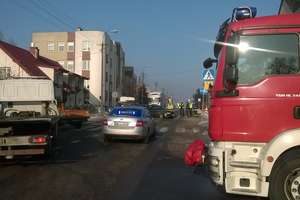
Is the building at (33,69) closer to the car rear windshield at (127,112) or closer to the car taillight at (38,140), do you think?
the car rear windshield at (127,112)

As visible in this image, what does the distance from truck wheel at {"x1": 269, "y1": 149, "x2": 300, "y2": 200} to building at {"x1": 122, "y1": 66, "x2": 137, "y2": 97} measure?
10707cm

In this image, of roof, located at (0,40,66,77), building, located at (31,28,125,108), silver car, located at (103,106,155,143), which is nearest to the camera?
silver car, located at (103,106,155,143)

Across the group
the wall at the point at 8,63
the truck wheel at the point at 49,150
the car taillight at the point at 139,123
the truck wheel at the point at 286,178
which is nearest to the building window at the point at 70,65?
the wall at the point at 8,63

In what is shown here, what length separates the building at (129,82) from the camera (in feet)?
390

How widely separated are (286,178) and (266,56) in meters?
1.87

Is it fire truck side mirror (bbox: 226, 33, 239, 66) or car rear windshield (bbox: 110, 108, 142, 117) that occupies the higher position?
fire truck side mirror (bbox: 226, 33, 239, 66)

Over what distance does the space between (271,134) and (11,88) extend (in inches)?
434

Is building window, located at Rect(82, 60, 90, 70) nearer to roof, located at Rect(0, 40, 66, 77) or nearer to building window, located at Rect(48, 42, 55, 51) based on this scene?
building window, located at Rect(48, 42, 55, 51)

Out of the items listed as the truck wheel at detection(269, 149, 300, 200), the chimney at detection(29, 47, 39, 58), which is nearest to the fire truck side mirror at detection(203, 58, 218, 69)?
the truck wheel at detection(269, 149, 300, 200)

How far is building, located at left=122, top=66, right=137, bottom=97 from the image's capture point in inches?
4680

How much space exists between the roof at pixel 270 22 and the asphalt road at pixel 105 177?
9.03 ft

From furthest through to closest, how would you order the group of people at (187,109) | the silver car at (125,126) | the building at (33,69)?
the group of people at (187,109) < the building at (33,69) < the silver car at (125,126)

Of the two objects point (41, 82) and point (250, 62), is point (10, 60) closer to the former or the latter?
point (41, 82)

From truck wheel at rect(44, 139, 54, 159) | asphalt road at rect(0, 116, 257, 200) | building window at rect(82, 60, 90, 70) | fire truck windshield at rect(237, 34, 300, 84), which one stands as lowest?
asphalt road at rect(0, 116, 257, 200)
